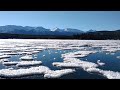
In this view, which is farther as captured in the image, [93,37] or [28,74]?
[93,37]
